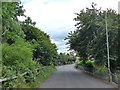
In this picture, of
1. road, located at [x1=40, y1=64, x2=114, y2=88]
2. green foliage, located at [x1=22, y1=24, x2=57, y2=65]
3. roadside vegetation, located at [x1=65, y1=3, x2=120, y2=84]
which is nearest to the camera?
road, located at [x1=40, y1=64, x2=114, y2=88]

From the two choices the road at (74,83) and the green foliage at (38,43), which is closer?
the road at (74,83)

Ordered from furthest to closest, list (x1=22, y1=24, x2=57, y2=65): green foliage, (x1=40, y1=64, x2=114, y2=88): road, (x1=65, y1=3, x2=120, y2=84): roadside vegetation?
(x1=22, y1=24, x2=57, y2=65): green foliage
(x1=65, y1=3, x2=120, y2=84): roadside vegetation
(x1=40, y1=64, x2=114, y2=88): road

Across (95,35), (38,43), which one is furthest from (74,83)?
(38,43)

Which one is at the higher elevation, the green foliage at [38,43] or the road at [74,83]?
the green foliage at [38,43]

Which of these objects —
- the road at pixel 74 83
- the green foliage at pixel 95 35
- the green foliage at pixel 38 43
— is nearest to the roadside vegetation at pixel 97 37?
the green foliage at pixel 95 35

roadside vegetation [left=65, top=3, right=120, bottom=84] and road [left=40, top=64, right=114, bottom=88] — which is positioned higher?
roadside vegetation [left=65, top=3, right=120, bottom=84]

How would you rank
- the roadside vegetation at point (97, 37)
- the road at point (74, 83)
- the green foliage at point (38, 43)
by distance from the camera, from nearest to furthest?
1. the road at point (74, 83)
2. the roadside vegetation at point (97, 37)
3. the green foliage at point (38, 43)

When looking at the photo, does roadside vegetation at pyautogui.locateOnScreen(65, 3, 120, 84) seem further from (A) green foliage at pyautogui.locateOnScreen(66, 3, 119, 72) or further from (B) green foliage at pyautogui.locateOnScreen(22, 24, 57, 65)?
(B) green foliage at pyautogui.locateOnScreen(22, 24, 57, 65)

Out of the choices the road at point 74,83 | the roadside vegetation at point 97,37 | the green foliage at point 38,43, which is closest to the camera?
the road at point 74,83

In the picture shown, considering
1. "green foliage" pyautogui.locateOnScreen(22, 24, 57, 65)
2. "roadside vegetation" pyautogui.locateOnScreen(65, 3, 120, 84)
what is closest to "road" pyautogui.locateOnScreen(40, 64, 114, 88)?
"roadside vegetation" pyautogui.locateOnScreen(65, 3, 120, 84)

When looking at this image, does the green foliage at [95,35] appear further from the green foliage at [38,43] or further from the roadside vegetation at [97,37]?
the green foliage at [38,43]

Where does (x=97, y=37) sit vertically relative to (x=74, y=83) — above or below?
above

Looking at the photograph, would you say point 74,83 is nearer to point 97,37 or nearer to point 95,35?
point 97,37

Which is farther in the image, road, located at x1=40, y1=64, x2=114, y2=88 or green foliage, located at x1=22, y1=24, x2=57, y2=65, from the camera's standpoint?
green foliage, located at x1=22, y1=24, x2=57, y2=65
